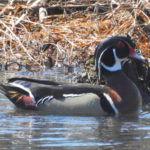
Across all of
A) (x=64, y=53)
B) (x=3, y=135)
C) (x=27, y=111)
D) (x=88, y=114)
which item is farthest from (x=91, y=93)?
(x=64, y=53)

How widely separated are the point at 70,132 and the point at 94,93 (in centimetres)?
149

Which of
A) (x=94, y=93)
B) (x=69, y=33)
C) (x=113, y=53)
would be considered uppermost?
(x=113, y=53)

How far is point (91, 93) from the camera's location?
9172 millimetres

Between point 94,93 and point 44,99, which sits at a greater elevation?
point 94,93

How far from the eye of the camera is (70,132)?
7746mm

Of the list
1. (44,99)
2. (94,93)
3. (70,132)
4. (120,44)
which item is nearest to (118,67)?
(120,44)

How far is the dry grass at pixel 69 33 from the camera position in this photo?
1398 cm

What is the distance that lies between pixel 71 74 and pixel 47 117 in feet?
12.2

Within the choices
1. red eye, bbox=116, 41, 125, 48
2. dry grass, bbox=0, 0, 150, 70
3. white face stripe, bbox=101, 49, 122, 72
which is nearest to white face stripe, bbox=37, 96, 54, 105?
white face stripe, bbox=101, 49, 122, 72

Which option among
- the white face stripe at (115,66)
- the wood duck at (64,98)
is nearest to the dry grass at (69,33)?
the wood duck at (64,98)

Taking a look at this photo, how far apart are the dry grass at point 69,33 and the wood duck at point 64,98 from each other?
405 cm

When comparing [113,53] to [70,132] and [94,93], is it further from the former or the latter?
[70,132]

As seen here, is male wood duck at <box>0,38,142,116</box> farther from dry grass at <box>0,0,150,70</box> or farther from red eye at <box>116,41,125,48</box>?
dry grass at <box>0,0,150,70</box>

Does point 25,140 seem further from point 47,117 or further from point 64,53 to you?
point 64,53
